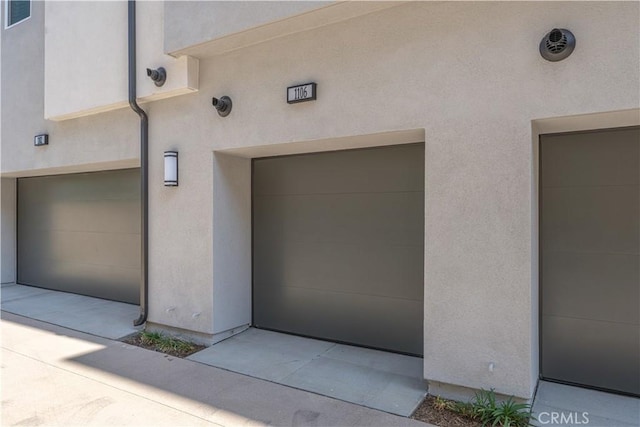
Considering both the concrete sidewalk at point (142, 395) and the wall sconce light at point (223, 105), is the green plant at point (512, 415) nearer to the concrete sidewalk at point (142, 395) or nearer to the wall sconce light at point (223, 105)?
the concrete sidewalk at point (142, 395)

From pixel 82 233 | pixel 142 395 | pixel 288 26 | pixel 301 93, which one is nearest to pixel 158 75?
pixel 288 26

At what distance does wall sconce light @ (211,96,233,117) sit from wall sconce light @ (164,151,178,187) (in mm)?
891

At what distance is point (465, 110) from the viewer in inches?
140

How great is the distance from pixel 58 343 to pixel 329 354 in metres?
3.49

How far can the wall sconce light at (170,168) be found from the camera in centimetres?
524

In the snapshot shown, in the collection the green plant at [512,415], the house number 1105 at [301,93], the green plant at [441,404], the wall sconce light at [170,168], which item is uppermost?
the house number 1105 at [301,93]

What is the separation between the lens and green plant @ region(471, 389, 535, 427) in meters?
3.24

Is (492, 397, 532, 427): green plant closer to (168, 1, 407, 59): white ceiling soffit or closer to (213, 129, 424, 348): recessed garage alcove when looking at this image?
(213, 129, 424, 348): recessed garage alcove

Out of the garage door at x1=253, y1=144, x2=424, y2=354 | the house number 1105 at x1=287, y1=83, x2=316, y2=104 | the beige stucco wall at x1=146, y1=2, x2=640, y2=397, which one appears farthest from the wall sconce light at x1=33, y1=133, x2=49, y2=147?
the beige stucco wall at x1=146, y1=2, x2=640, y2=397

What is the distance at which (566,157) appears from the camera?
3879 millimetres

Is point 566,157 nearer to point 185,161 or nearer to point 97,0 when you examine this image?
point 185,161

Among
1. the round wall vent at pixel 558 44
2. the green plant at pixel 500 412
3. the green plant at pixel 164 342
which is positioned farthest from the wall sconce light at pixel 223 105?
the green plant at pixel 500 412

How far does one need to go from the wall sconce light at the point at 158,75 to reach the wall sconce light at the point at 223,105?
83 cm

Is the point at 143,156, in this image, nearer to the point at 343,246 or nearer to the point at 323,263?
the point at 323,263
